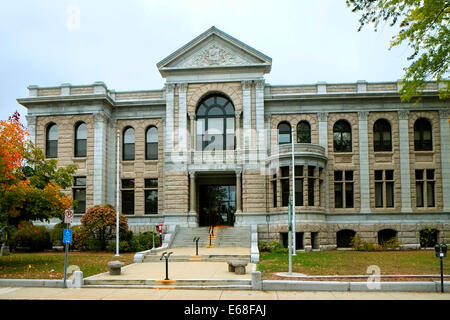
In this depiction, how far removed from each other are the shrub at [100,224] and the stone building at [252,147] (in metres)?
3.55

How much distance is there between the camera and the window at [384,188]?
33.4 m

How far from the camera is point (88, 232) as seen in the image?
101ft

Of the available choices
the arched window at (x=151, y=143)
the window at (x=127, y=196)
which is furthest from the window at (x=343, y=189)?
the window at (x=127, y=196)

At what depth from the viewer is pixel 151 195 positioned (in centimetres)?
3519

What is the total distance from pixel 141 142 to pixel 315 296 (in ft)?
80.9

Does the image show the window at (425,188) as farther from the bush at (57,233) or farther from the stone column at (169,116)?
the bush at (57,233)

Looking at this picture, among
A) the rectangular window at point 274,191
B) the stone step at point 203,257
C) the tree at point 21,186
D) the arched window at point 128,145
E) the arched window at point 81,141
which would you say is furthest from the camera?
the arched window at point 128,145

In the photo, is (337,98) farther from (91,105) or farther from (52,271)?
(52,271)

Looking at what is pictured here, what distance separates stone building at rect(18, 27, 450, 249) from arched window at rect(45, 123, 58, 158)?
0.08 m

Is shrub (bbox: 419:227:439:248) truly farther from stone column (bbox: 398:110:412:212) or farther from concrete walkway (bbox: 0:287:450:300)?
concrete walkway (bbox: 0:287:450:300)

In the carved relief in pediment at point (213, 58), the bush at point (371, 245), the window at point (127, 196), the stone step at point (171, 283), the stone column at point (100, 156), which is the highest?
the carved relief in pediment at point (213, 58)

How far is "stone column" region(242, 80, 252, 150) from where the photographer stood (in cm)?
3325

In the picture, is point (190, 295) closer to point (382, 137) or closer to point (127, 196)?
point (127, 196)
